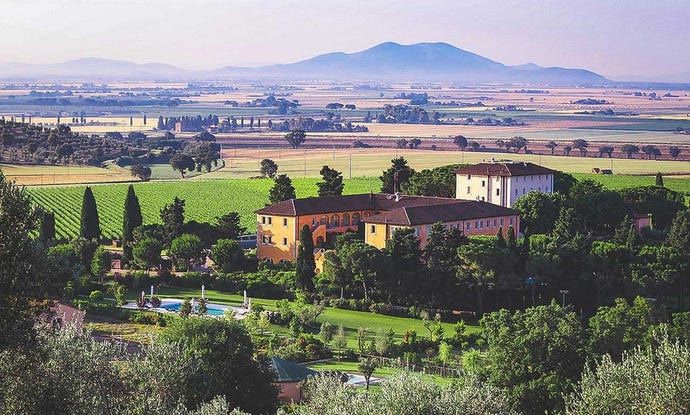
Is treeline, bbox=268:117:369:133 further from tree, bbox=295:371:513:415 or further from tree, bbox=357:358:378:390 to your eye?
tree, bbox=295:371:513:415

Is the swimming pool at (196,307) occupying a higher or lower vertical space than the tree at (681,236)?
lower

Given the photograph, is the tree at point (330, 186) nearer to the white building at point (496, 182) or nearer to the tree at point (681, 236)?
the white building at point (496, 182)

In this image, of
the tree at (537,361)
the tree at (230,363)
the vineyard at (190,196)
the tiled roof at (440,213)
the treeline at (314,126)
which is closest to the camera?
the tree at (230,363)

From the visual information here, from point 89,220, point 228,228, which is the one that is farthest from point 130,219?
point 228,228

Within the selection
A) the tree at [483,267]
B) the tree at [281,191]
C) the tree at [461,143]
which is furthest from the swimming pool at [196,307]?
the tree at [461,143]

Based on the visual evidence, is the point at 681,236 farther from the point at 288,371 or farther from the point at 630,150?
the point at 630,150

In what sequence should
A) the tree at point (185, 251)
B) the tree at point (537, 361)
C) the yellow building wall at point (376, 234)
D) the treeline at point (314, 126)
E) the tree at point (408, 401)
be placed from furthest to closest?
the treeline at point (314, 126) → the yellow building wall at point (376, 234) → the tree at point (185, 251) → the tree at point (537, 361) → the tree at point (408, 401)

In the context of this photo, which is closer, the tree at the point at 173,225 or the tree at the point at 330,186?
the tree at the point at 173,225

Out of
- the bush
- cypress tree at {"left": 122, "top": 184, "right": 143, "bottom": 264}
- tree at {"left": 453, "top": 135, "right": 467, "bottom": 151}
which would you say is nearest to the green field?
cypress tree at {"left": 122, "top": 184, "right": 143, "bottom": 264}
